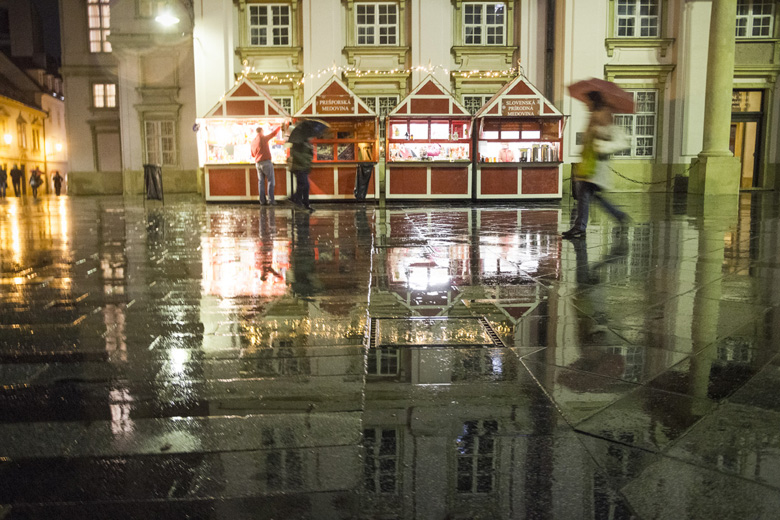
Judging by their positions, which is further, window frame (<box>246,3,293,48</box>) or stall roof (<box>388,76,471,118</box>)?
window frame (<box>246,3,293,48</box>)

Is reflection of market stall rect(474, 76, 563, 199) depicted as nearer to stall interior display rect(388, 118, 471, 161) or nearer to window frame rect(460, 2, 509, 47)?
stall interior display rect(388, 118, 471, 161)

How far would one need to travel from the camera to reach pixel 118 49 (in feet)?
94.1

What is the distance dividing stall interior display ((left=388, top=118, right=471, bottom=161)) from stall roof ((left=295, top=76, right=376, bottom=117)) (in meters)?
1.22

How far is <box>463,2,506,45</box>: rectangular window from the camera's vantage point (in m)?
23.6

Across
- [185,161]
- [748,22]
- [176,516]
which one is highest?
[748,22]

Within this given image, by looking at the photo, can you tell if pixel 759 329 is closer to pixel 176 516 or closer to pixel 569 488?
pixel 569 488

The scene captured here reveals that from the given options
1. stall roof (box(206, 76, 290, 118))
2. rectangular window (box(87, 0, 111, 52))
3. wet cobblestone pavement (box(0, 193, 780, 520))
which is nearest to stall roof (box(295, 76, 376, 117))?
stall roof (box(206, 76, 290, 118))

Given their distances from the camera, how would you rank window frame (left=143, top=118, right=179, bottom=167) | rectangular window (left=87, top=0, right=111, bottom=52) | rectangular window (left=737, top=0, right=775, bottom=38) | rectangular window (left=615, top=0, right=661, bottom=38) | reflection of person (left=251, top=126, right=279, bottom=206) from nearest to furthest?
reflection of person (left=251, top=126, right=279, bottom=206)
rectangular window (left=615, top=0, right=661, bottom=38)
rectangular window (left=737, top=0, right=775, bottom=38)
window frame (left=143, top=118, right=179, bottom=167)
rectangular window (left=87, top=0, right=111, bottom=52)

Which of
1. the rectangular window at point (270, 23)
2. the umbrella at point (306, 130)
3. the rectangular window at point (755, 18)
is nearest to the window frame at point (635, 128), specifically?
the rectangular window at point (755, 18)

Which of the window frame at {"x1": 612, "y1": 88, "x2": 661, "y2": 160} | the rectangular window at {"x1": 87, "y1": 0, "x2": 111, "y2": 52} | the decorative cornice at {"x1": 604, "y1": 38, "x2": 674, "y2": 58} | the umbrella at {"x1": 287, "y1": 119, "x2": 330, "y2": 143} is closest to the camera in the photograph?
the umbrella at {"x1": 287, "y1": 119, "x2": 330, "y2": 143}

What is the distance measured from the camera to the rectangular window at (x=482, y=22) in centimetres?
2358

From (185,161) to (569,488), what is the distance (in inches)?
1176

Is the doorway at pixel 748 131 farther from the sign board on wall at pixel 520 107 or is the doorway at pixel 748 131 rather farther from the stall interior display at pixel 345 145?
the stall interior display at pixel 345 145

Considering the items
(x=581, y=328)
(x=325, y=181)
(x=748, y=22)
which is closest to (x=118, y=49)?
(x=325, y=181)
